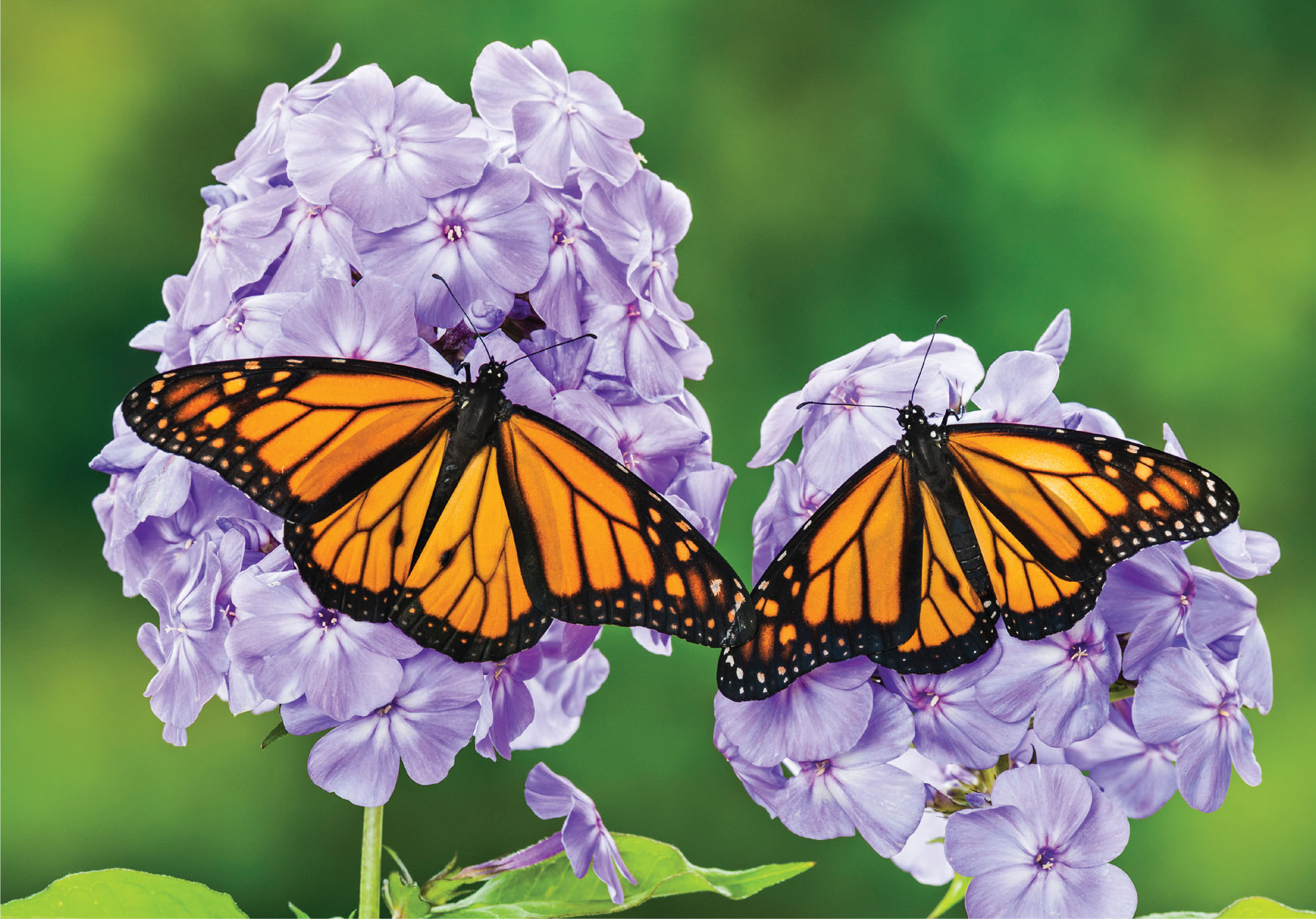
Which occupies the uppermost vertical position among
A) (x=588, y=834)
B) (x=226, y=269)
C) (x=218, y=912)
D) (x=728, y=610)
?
(x=226, y=269)

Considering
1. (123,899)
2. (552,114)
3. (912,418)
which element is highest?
(552,114)

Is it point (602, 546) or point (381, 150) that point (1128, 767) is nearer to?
point (602, 546)

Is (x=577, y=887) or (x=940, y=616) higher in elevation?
(x=940, y=616)

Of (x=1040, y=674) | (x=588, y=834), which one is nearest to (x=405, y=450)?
(x=588, y=834)

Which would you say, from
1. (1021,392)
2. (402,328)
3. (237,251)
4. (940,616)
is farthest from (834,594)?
(237,251)

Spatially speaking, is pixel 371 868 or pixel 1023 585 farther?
pixel 371 868

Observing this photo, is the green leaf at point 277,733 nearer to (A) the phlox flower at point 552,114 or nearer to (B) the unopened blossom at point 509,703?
(B) the unopened blossom at point 509,703

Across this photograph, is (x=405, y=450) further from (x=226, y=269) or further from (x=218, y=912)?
(x=218, y=912)
